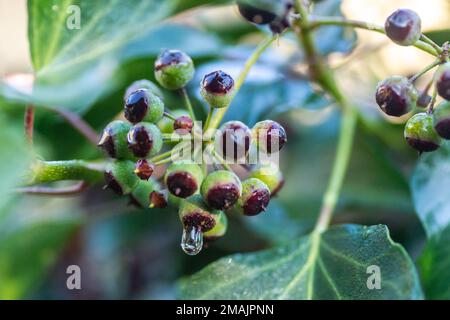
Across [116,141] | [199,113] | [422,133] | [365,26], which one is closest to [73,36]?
[199,113]

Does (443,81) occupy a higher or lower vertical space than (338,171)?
higher

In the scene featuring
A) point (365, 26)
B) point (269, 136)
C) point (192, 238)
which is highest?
point (365, 26)

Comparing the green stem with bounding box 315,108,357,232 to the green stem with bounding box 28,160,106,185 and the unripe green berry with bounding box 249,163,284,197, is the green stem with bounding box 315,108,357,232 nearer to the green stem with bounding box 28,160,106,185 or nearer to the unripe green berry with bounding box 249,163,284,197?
the unripe green berry with bounding box 249,163,284,197

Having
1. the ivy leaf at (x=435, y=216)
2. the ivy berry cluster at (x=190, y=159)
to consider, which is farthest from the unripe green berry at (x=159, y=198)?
the ivy leaf at (x=435, y=216)

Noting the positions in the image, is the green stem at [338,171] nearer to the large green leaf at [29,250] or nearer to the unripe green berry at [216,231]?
the unripe green berry at [216,231]

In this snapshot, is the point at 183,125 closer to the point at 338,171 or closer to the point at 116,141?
the point at 116,141

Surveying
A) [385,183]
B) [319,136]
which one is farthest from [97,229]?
[385,183]

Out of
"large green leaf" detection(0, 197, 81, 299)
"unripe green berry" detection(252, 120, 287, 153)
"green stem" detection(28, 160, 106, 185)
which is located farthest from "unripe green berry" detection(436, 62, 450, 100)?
"large green leaf" detection(0, 197, 81, 299)
